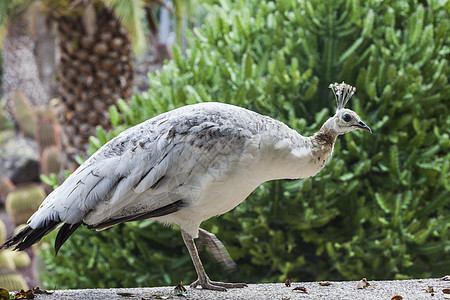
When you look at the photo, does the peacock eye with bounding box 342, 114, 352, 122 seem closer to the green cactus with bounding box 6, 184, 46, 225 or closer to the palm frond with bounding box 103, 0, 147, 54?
the palm frond with bounding box 103, 0, 147, 54

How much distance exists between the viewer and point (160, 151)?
3141 millimetres

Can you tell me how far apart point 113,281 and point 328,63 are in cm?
257

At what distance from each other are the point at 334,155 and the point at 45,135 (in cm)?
774

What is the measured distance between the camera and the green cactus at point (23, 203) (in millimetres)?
9609

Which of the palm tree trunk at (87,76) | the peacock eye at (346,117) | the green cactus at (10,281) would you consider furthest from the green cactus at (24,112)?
the peacock eye at (346,117)

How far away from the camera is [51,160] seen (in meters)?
10.1

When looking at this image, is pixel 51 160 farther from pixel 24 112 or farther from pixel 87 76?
pixel 24 112

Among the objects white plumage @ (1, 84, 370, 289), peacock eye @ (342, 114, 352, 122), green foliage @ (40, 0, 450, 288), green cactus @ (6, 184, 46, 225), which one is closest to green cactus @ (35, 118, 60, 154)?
green cactus @ (6, 184, 46, 225)

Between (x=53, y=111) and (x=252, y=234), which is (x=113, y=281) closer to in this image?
(x=252, y=234)

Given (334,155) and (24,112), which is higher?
(24,112)

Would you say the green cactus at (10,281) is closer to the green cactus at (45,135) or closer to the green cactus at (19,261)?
the green cactus at (19,261)

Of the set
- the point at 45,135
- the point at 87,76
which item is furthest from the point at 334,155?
the point at 45,135

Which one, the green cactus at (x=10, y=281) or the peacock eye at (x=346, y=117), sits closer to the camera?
the peacock eye at (x=346, y=117)

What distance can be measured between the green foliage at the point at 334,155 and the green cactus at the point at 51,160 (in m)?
5.01
